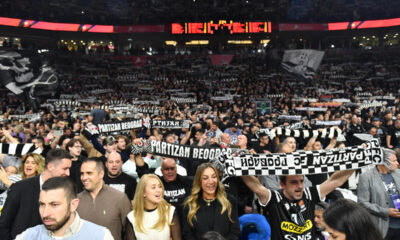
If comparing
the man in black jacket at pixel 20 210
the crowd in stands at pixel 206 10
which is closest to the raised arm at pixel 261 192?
the man in black jacket at pixel 20 210

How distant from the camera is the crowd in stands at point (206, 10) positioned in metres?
38.4

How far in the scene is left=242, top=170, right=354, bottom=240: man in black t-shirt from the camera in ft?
12.7

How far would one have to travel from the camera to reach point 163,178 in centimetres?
509

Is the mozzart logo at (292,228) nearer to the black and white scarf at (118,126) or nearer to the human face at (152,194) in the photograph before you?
the human face at (152,194)

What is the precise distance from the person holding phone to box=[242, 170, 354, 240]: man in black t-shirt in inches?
38.6

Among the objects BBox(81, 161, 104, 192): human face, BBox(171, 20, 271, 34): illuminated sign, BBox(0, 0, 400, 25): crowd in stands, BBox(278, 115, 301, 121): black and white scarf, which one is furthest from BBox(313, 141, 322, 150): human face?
BBox(0, 0, 400, 25): crowd in stands

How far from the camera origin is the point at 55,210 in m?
2.70

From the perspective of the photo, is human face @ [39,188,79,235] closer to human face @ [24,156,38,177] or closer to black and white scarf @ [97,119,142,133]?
human face @ [24,156,38,177]

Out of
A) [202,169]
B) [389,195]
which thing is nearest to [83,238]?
[202,169]

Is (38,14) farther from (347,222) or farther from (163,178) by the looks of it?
(347,222)

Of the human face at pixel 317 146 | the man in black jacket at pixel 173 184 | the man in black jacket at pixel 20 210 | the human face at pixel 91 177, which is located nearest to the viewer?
the man in black jacket at pixel 20 210

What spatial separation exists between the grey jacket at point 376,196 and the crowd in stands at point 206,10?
34.6 meters

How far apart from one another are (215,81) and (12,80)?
1840 centimetres

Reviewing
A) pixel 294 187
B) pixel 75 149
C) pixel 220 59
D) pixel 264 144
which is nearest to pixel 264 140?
pixel 264 144
